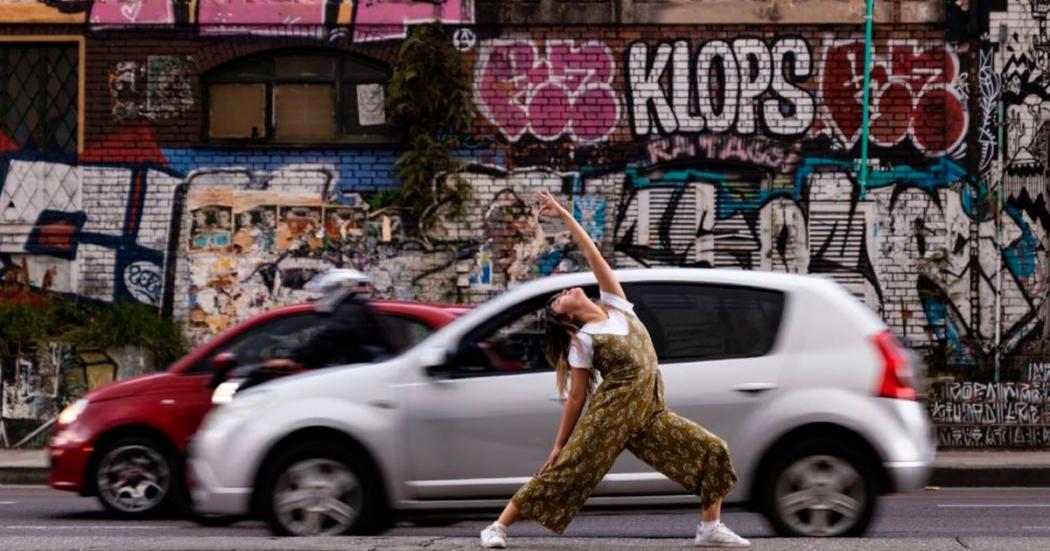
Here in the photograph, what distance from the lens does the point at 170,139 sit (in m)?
20.5

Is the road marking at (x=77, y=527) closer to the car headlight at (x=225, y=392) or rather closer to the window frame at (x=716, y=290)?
the car headlight at (x=225, y=392)

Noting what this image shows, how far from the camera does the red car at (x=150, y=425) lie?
39.1 ft

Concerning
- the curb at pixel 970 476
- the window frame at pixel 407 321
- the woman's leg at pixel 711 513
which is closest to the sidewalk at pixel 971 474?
the curb at pixel 970 476

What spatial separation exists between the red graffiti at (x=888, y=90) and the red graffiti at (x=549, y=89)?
270 cm

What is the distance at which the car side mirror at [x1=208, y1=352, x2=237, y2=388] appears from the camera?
11758 mm

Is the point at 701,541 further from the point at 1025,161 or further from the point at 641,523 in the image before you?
the point at 1025,161

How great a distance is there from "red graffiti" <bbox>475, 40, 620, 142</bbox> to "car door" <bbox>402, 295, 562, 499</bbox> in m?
11.1

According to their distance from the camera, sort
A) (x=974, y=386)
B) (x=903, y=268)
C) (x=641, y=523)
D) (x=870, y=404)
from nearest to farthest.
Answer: (x=870, y=404) < (x=641, y=523) < (x=974, y=386) < (x=903, y=268)

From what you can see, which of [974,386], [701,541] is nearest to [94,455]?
[701,541]

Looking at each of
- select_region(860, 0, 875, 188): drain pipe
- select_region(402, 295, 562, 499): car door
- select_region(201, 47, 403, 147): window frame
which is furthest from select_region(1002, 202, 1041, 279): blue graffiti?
select_region(402, 295, 562, 499): car door

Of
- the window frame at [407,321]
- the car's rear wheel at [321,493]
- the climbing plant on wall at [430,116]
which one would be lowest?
the car's rear wheel at [321,493]

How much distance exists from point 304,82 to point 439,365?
11634mm

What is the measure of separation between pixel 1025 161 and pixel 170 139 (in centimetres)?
1042

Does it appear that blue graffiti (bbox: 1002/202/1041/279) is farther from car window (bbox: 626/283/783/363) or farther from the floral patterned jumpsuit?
the floral patterned jumpsuit
